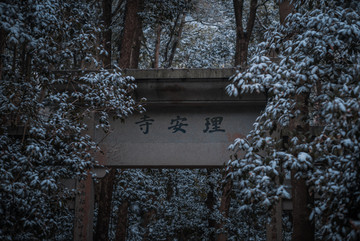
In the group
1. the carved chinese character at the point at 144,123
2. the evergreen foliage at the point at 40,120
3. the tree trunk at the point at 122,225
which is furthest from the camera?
the tree trunk at the point at 122,225

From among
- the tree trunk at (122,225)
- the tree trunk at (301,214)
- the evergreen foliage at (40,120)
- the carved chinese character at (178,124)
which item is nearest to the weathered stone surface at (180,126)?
the carved chinese character at (178,124)

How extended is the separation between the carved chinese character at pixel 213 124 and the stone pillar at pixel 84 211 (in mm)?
2121

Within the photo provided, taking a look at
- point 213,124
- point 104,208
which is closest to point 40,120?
point 213,124

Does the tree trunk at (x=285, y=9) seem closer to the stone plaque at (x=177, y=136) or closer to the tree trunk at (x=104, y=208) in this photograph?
the stone plaque at (x=177, y=136)

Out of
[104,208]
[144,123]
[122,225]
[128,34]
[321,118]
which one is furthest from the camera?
[122,225]

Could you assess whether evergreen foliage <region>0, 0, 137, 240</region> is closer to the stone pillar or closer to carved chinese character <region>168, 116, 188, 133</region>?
the stone pillar

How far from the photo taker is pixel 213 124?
676 cm

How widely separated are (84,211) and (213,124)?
8.49ft

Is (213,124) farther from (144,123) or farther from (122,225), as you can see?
(122,225)

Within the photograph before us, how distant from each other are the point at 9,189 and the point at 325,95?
353cm

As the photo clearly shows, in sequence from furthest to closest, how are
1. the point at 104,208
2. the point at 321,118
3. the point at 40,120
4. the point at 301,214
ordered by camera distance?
the point at 104,208 → the point at 40,120 → the point at 301,214 → the point at 321,118

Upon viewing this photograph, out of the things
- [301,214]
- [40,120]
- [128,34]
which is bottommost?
[301,214]

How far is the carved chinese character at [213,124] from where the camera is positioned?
22.1 ft

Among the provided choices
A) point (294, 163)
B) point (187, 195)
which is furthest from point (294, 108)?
point (187, 195)
